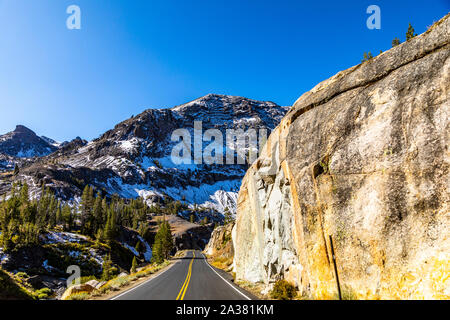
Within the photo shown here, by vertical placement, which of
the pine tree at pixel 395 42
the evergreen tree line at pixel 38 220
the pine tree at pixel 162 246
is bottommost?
the pine tree at pixel 162 246

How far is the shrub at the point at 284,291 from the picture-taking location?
12211 mm

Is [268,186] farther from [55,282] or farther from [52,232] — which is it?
[52,232]

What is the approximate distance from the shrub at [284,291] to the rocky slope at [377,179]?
477 mm

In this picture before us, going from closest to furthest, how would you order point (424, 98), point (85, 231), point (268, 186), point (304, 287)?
point (424, 98), point (304, 287), point (268, 186), point (85, 231)

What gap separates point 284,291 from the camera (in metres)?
12.4

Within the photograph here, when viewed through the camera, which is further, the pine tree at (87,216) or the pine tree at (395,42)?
the pine tree at (87,216)

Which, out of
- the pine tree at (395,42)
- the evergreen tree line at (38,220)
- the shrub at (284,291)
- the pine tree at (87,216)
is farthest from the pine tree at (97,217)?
the pine tree at (395,42)

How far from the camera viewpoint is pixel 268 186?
18500mm

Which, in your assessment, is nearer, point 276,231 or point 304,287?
point 304,287

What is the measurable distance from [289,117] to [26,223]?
84.0 metres

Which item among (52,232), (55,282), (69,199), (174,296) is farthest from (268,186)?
(69,199)

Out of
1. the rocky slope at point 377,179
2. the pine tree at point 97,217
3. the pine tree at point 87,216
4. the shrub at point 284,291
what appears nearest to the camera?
the rocky slope at point 377,179

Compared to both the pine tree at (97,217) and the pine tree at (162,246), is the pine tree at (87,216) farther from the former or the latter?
the pine tree at (162,246)

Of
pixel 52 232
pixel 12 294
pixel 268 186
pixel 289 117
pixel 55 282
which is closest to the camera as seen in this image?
pixel 289 117
